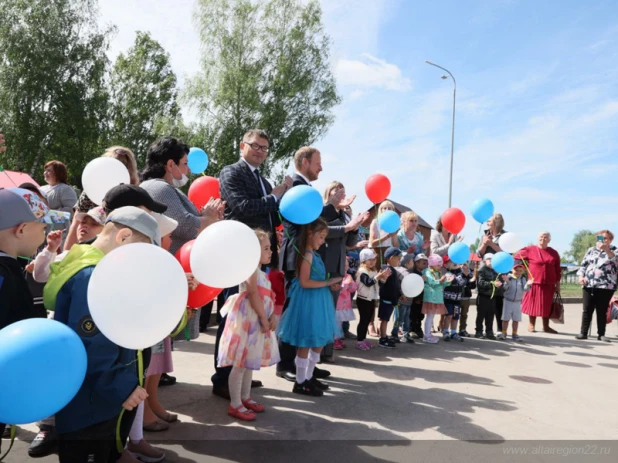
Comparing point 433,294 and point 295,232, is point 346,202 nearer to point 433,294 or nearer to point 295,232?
point 295,232

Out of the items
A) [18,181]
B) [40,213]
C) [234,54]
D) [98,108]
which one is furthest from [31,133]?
[40,213]

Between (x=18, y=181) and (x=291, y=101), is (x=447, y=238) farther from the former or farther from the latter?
(x=291, y=101)

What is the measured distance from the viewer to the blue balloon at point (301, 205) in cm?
389

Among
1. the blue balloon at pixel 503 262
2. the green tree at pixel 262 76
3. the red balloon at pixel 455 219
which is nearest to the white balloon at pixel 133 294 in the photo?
the red balloon at pixel 455 219

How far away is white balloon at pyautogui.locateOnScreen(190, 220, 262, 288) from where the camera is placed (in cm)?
272

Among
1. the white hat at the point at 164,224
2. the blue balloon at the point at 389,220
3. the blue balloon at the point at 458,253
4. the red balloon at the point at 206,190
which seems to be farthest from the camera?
the blue balloon at the point at 458,253

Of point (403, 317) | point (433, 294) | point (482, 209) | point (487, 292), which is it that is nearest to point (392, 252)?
point (433, 294)

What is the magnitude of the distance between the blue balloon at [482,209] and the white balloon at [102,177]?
5.48 meters

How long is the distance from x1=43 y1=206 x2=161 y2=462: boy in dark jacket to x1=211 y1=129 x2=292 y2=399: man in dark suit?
1763 millimetres

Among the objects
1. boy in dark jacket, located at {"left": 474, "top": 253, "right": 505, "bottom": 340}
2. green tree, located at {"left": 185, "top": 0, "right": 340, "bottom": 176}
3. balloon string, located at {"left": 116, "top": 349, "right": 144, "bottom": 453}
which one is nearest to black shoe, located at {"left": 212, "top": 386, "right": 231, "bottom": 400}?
balloon string, located at {"left": 116, "top": 349, "right": 144, "bottom": 453}

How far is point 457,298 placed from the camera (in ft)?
23.0

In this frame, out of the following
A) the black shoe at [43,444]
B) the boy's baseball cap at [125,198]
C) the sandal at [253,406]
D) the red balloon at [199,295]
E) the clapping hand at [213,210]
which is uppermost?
the clapping hand at [213,210]

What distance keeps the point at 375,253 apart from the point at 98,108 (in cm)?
2187

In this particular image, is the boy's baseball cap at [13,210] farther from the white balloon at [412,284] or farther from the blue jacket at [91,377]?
the white balloon at [412,284]
